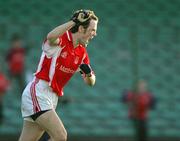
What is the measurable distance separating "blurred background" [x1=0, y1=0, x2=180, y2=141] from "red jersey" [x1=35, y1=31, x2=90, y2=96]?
4619 millimetres

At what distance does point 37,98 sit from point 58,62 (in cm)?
42

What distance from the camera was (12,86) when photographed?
42.0 ft

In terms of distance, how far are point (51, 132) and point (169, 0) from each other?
892cm

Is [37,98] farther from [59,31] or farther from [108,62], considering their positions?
[108,62]

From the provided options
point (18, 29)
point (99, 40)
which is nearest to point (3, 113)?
point (18, 29)

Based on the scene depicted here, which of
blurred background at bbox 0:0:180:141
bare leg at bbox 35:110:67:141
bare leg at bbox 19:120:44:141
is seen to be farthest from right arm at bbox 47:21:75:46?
blurred background at bbox 0:0:180:141

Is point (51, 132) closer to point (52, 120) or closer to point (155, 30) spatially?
point (52, 120)

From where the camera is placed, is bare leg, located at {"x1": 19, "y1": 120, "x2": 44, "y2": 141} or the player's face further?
bare leg, located at {"x1": 19, "y1": 120, "x2": 44, "y2": 141}

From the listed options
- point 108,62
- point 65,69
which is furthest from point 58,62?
point 108,62

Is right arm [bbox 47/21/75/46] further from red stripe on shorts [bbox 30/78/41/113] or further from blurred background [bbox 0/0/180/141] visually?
blurred background [bbox 0/0/180/141]

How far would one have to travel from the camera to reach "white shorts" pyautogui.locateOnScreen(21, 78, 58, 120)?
21.8ft

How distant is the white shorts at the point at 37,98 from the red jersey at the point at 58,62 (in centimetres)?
6

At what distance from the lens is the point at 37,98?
6691 mm

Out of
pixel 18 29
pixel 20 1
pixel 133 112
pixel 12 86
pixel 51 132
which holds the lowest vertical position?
pixel 51 132
